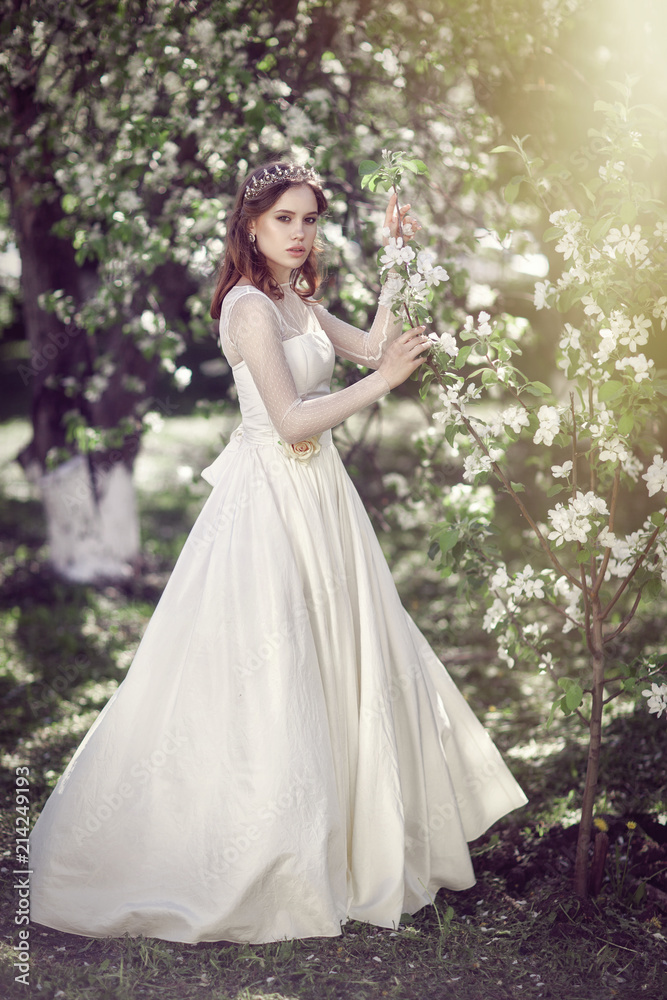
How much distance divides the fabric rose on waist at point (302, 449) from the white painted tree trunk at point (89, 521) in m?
3.45

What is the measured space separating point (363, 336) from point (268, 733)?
1226 mm

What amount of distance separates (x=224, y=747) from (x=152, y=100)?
255 centimetres

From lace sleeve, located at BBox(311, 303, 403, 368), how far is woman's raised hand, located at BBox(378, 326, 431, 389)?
14.5 inches

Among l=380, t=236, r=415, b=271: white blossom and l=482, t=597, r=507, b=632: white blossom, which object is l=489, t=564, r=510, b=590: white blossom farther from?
l=380, t=236, r=415, b=271: white blossom

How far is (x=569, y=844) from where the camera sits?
9.72 feet

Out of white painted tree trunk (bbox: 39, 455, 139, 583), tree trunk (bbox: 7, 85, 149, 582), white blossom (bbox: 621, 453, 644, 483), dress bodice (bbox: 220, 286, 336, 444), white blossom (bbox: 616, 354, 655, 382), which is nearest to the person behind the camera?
white blossom (bbox: 616, 354, 655, 382)

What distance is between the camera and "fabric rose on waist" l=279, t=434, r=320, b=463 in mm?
2533

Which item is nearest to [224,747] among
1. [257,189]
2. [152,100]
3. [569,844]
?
[569,844]

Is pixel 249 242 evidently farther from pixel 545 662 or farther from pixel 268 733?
pixel 545 662

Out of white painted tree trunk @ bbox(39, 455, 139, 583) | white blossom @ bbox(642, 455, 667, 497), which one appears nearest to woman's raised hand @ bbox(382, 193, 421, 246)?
white blossom @ bbox(642, 455, 667, 497)

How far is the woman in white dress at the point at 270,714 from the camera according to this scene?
94.2 inches

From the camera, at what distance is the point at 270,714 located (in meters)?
2.43

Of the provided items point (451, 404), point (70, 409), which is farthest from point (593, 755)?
point (70, 409)

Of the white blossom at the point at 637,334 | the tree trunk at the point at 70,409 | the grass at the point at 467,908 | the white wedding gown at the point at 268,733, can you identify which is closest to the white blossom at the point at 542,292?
the white blossom at the point at 637,334
